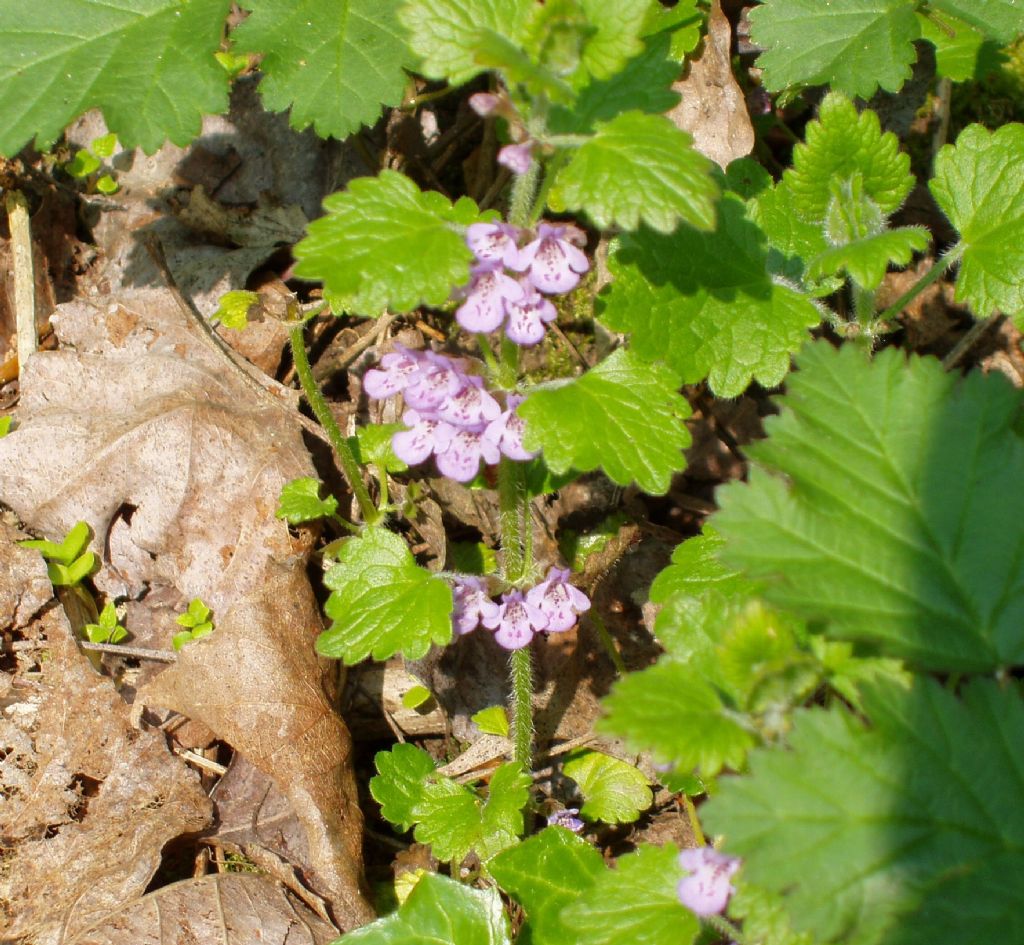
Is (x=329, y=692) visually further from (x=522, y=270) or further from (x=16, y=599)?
(x=522, y=270)

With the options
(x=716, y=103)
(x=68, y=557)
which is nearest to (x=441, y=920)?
(x=68, y=557)

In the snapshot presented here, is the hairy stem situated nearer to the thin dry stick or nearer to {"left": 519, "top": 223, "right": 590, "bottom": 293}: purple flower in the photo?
the thin dry stick

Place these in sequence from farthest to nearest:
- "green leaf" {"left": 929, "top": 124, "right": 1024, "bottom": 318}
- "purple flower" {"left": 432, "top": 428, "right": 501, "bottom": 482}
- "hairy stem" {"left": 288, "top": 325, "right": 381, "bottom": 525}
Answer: "hairy stem" {"left": 288, "top": 325, "right": 381, "bottom": 525} → "green leaf" {"left": 929, "top": 124, "right": 1024, "bottom": 318} → "purple flower" {"left": 432, "top": 428, "right": 501, "bottom": 482}

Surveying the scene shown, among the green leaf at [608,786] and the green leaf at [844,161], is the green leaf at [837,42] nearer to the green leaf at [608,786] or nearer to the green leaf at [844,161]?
the green leaf at [844,161]

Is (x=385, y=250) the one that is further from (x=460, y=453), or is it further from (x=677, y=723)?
(x=677, y=723)

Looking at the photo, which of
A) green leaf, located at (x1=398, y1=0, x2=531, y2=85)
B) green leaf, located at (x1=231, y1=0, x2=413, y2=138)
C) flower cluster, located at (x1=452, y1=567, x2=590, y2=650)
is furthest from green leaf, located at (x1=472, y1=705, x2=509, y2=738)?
green leaf, located at (x1=398, y1=0, x2=531, y2=85)

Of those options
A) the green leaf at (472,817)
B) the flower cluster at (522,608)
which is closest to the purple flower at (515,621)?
the flower cluster at (522,608)
